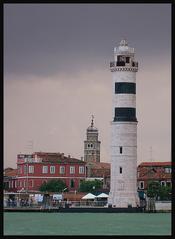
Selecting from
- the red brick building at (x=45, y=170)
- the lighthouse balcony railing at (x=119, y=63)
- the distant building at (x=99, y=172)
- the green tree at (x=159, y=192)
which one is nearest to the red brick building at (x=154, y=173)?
the distant building at (x=99, y=172)

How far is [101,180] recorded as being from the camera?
65750 millimetres

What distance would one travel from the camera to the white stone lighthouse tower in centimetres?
4769

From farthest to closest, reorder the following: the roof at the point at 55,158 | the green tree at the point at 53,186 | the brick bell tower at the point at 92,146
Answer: the brick bell tower at the point at 92,146 < the roof at the point at 55,158 < the green tree at the point at 53,186

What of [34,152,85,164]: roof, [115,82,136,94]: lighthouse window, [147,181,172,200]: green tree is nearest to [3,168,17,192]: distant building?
[34,152,85,164]: roof

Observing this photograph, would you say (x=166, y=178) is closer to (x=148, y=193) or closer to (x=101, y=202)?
(x=148, y=193)

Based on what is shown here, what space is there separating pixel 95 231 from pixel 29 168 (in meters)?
32.8

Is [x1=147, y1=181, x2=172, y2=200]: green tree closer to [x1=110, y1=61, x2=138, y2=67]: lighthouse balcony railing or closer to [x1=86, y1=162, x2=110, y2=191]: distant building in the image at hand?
[x1=86, y1=162, x2=110, y2=191]: distant building

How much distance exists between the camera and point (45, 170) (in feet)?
204

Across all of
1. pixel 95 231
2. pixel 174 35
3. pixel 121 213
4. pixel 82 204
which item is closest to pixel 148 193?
pixel 82 204

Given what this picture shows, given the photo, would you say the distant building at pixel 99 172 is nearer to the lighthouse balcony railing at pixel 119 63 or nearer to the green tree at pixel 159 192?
the green tree at pixel 159 192

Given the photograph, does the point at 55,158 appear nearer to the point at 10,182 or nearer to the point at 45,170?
the point at 45,170

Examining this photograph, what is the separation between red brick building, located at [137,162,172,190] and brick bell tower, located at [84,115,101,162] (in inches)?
821

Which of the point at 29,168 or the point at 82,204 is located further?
the point at 29,168

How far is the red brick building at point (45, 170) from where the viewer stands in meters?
61.9
